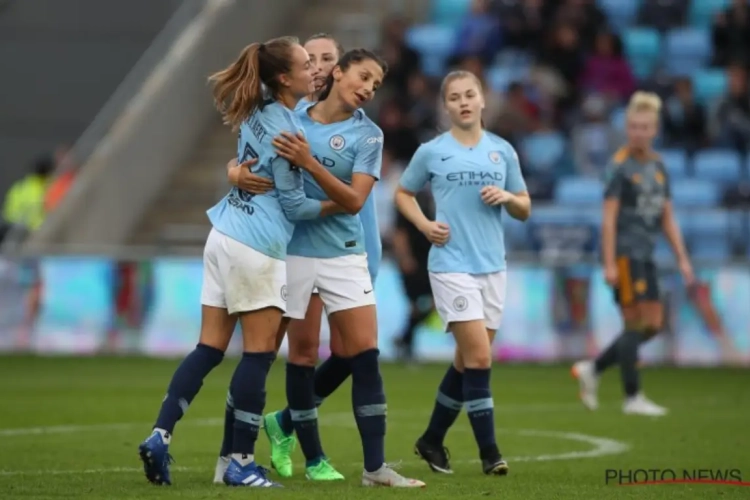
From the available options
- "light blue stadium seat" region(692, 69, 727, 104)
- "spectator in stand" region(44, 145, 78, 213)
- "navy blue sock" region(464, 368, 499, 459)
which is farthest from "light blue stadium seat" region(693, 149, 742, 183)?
"navy blue sock" region(464, 368, 499, 459)

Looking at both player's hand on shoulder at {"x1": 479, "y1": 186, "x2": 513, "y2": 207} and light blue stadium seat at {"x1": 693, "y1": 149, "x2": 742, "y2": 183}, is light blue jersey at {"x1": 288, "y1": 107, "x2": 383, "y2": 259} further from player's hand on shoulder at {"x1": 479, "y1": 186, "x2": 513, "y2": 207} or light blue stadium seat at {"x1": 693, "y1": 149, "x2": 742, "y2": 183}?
light blue stadium seat at {"x1": 693, "y1": 149, "x2": 742, "y2": 183}

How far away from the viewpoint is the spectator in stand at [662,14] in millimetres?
22969

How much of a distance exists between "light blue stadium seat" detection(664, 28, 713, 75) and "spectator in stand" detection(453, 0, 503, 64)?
2.37m

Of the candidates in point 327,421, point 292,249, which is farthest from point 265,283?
point 327,421

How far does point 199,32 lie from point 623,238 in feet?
A: 37.5

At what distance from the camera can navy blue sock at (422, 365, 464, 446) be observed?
9.23 m

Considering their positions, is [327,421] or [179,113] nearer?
[327,421]

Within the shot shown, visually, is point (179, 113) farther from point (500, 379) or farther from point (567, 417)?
point (567, 417)

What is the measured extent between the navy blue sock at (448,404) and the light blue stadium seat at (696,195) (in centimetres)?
1116

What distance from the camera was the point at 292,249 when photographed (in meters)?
8.30

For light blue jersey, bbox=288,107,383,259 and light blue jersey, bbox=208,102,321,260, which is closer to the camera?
light blue jersey, bbox=208,102,321,260

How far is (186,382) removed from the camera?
7.95m

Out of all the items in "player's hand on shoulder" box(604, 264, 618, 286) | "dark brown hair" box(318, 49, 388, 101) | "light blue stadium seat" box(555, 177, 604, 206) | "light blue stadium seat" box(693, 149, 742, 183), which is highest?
"light blue stadium seat" box(693, 149, 742, 183)

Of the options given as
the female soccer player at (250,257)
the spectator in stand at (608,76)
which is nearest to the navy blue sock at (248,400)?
the female soccer player at (250,257)
